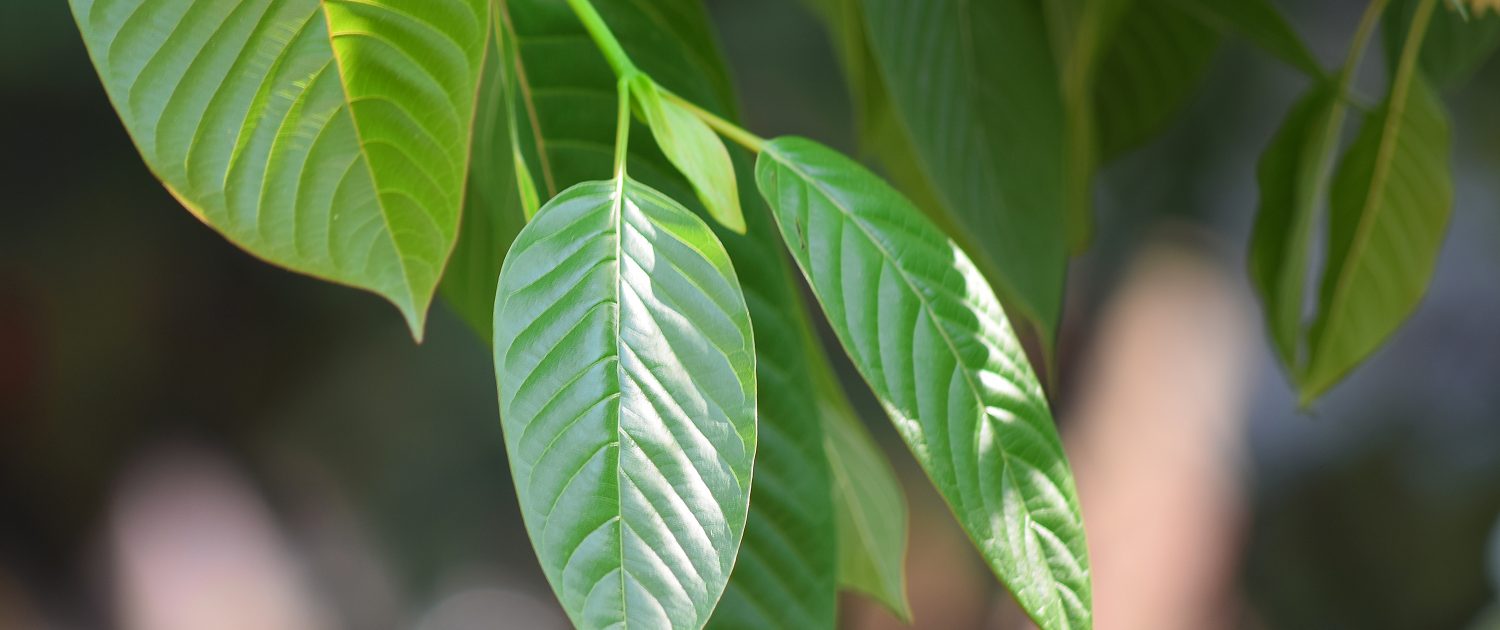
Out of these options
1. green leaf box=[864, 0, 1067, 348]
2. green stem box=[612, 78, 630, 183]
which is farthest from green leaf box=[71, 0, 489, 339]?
green leaf box=[864, 0, 1067, 348]

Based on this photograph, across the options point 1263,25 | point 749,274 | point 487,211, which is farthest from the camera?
point 1263,25

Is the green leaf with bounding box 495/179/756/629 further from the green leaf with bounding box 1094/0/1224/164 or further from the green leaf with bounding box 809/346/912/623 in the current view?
the green leaf with bounding box 1094/0/1224/164

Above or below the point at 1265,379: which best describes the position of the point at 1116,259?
above

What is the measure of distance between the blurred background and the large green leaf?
1246 millimetres

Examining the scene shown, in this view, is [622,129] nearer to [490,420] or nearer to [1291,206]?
[1291,206]

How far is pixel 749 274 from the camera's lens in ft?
1.07

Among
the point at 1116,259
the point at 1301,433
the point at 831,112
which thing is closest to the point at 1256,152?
the point at 1116,259

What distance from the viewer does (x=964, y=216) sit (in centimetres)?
44

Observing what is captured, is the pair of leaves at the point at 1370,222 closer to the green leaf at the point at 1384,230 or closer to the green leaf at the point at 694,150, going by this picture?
the green leaf at the point at 1384,230

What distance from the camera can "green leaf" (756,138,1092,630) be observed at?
9.3 inches

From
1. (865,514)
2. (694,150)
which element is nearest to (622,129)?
(694,150)

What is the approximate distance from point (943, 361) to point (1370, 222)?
0.38m

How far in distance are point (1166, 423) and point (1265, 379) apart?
213 millimetres

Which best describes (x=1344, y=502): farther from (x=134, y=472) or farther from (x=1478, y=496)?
(x=134, y=472)
